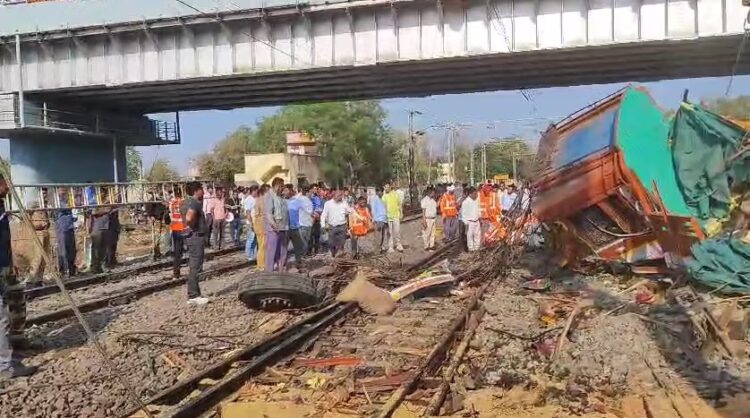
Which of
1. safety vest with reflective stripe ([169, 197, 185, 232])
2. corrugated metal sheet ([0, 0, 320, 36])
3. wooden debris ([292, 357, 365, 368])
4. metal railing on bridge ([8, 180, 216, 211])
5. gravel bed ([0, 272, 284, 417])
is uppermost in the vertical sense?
corrugated metal sheet ([0, 0, 320, 36])

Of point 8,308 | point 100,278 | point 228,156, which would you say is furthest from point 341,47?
point 228,156

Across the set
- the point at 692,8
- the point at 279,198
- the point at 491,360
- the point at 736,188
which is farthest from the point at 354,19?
the point at 491,360

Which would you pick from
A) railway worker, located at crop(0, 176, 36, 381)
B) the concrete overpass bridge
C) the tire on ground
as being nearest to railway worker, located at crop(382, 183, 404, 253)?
the concrete overpass bridge

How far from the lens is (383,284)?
1275cm

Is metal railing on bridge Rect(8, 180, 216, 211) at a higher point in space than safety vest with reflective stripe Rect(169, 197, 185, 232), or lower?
higher

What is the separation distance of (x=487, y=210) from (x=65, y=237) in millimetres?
9727

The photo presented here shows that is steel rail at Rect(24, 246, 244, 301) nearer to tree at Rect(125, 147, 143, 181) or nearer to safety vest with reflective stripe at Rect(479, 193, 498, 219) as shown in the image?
safety vest with reflective stripe at Rect(479, 193, 498, 219)

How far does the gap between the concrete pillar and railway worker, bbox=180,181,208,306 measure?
90.9 ft

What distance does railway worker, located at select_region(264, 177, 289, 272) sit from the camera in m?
13.0

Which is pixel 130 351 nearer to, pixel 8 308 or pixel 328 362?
pixel 8 308

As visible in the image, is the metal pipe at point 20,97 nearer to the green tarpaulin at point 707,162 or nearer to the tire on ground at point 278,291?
the tire on ground at point 278,291

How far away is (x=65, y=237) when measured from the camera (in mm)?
15820

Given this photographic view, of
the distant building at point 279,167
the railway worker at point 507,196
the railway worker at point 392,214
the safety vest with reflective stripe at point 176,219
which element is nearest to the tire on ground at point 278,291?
the safety vest with reflective stripe at point 176,219

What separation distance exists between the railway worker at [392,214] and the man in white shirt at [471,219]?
1924mm
